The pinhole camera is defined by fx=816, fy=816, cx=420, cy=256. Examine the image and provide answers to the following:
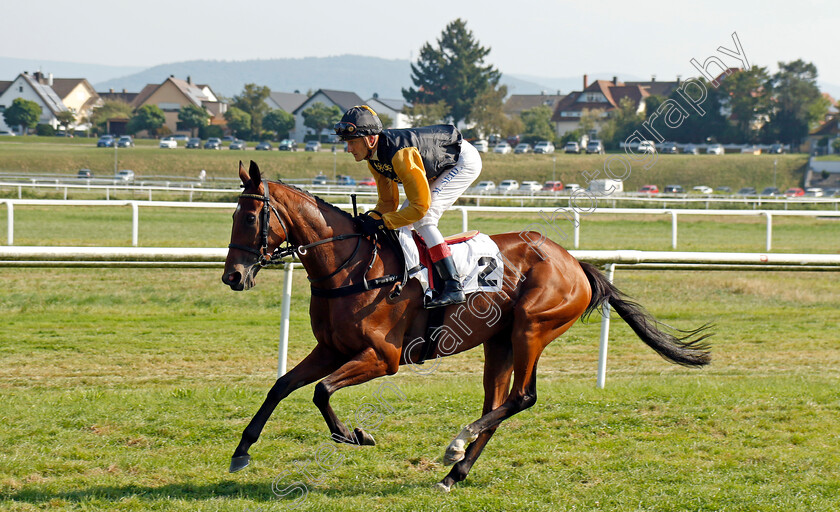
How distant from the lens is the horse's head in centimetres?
343

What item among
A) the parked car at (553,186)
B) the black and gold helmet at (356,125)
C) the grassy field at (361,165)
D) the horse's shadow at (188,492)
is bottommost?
the horse's shadow at (188,492)

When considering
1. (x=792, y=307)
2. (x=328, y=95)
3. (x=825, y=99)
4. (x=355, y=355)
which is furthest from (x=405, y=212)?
(x=328, y=95)

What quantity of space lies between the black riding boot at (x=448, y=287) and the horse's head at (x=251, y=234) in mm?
809

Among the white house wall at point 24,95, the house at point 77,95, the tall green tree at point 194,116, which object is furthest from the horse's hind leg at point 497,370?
the house at point 77,95

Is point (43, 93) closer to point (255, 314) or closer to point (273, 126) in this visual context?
point (273, 126)

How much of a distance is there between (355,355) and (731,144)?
181 ft

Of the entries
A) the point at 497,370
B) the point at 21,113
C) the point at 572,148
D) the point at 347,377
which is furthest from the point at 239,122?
the point at 347,377

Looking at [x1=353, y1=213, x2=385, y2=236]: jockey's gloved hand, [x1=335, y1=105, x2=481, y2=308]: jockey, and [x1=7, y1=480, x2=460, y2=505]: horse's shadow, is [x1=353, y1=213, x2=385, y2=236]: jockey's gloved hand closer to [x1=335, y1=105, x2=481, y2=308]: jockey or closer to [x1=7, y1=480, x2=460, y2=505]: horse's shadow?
[x1=335, y1=105, x2=481, y2=308]: jockey

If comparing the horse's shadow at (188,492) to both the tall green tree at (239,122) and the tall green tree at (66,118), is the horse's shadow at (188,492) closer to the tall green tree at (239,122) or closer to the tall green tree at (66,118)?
the tall green tree at (239,122)

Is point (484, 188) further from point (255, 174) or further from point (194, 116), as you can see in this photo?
point (194, 116)

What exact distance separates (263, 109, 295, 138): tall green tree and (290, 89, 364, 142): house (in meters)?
1.57

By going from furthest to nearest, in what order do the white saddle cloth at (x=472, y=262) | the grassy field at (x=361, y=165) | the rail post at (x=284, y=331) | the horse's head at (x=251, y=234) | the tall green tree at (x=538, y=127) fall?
the tall green tree at (x=538, y=127), the grassy field at (x=361, y=165), the rail post at (x=284, y=331), the white saddle cloth at (x=472, y=262), the horse's head at (x=251, y=234)

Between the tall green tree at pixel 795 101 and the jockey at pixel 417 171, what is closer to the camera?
the jockey at pixel 417 171

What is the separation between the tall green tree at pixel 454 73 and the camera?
205 ft
